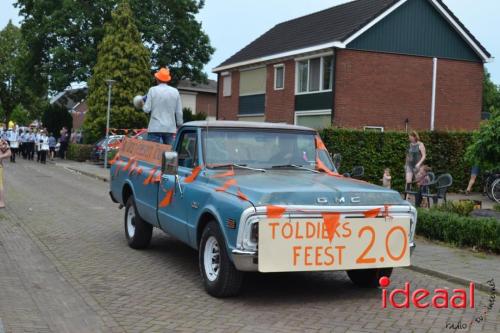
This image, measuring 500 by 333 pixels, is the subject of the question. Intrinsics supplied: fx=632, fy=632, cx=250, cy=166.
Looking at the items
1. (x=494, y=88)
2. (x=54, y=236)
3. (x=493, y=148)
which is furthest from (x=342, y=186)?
(x=494, y=88)

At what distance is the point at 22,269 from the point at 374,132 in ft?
45.3

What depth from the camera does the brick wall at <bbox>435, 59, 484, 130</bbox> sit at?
96.0 ft

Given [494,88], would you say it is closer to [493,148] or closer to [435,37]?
[435,37]

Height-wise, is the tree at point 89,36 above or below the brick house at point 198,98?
above

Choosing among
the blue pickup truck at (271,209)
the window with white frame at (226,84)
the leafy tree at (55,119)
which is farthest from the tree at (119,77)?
the blue pickup truck at (271,209)

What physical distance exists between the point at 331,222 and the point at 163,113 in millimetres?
4293

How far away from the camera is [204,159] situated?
709cm

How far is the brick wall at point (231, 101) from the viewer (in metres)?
35.8

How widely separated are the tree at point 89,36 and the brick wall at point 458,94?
17.4 metres

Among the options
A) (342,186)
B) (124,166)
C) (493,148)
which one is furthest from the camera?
(493,148)

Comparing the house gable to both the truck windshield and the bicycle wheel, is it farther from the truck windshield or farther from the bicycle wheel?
the truck windshield

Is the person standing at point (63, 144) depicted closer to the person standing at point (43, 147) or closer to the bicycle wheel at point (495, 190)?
the person standing at point (43, 147)

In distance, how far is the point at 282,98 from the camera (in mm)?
31344

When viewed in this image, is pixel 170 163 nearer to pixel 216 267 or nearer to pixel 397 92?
pixel 216 267
